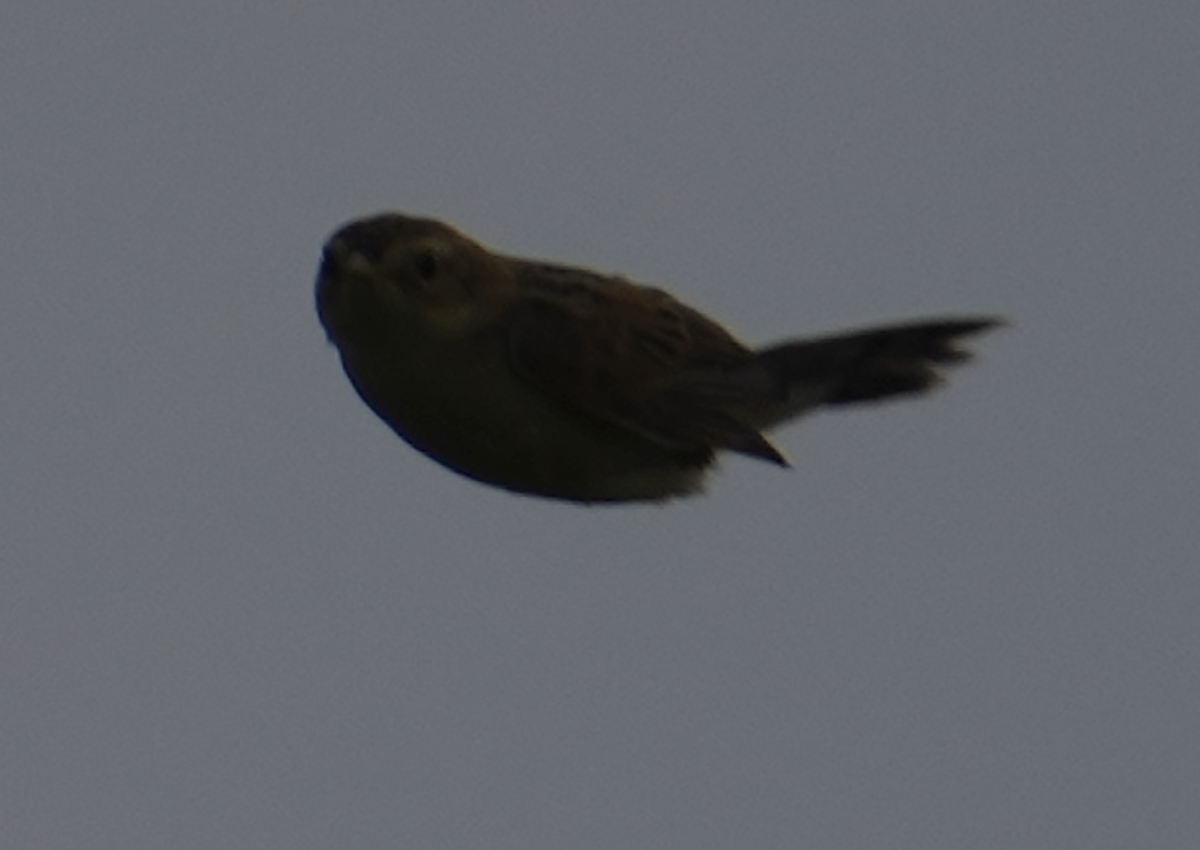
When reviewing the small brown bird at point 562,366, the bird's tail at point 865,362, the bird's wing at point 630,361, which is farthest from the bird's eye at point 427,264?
the bird's tail at point 865,362

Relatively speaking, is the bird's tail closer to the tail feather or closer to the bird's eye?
the tail feather

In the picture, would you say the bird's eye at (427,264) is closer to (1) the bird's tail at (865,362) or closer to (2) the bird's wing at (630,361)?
(2) the bird's wing at (630,361)

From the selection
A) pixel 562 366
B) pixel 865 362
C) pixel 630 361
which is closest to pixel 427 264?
pixel 562 366

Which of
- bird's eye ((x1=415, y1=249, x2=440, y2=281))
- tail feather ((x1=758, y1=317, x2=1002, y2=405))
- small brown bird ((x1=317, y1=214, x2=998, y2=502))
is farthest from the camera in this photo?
tail feather ((x1=758, y1=317, x2=1002, y2=405))

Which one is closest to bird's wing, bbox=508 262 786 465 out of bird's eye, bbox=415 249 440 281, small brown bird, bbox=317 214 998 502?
small brown bird, bbox=317 214 998 502

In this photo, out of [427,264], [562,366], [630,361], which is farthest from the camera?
[630,361]

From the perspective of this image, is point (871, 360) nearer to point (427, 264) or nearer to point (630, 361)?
point (630, 361)
